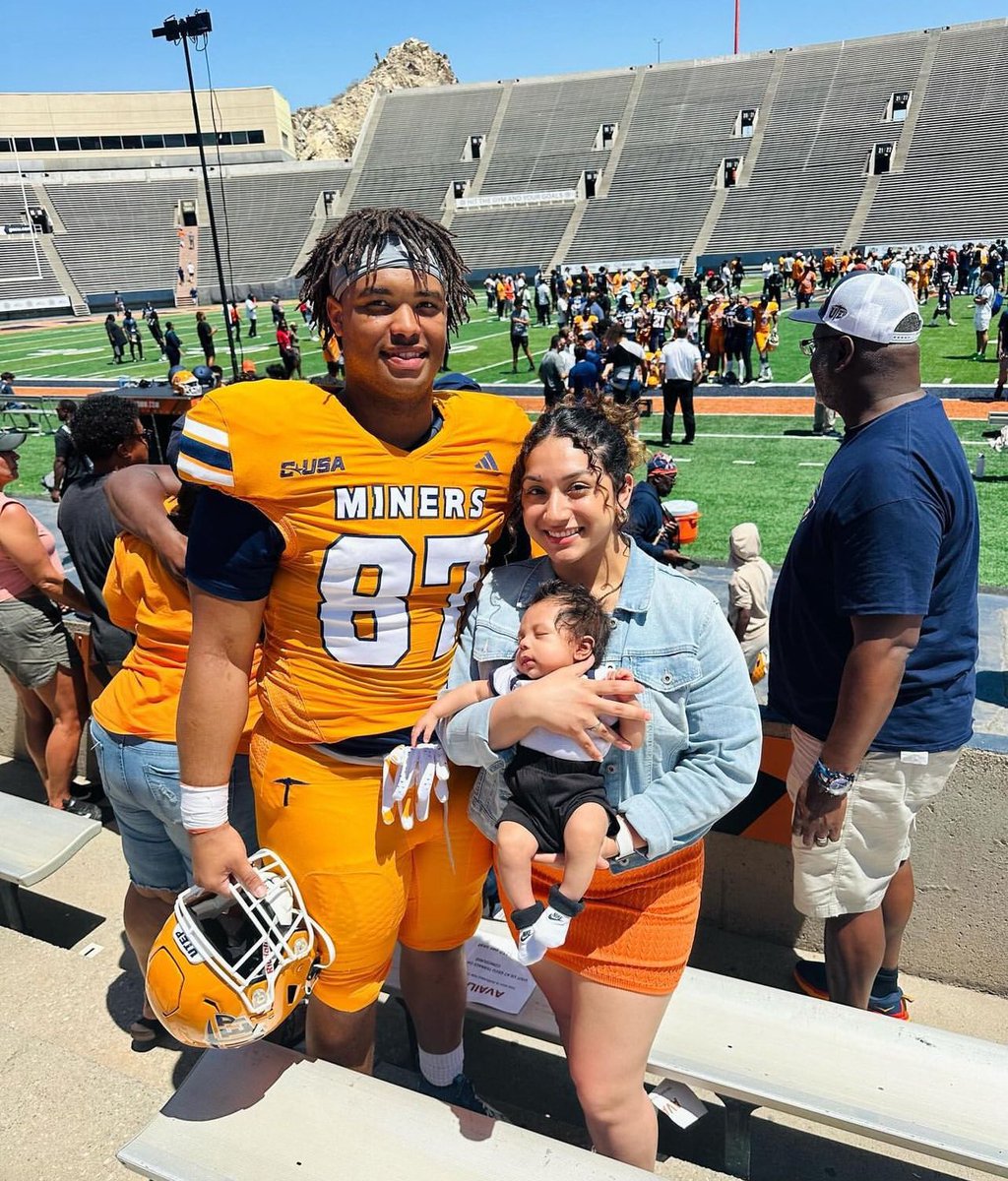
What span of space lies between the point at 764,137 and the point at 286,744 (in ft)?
167

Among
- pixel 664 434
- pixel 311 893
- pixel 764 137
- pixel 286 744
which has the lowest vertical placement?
pixel 664 434

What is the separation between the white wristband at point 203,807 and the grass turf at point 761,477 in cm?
579

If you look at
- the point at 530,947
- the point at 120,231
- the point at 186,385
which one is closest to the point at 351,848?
the point at 530,947

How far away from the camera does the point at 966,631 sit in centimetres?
237

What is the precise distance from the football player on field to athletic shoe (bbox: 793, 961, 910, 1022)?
1.52m

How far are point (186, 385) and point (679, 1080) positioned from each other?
5029 mm

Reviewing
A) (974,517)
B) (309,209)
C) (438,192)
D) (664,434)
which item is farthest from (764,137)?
(974,517)

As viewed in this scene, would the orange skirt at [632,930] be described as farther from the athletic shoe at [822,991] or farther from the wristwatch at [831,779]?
the athletic shoe at [822,991]

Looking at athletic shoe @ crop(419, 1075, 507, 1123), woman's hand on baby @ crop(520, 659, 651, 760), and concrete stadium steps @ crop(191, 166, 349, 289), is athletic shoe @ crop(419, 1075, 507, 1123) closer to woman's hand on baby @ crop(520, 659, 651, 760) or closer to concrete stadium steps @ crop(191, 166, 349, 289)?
woman's hand on baby @ crop(520, 659, 651, 760)

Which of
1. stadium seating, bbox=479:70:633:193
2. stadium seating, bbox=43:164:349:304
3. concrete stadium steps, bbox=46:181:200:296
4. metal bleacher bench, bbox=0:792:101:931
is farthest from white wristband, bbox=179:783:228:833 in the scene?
concrete stadium steps, bbox=46:181:200:296

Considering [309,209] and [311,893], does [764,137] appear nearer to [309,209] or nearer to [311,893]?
[309,209]

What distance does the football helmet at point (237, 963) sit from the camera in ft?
6.42

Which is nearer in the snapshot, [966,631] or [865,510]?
[865,510]

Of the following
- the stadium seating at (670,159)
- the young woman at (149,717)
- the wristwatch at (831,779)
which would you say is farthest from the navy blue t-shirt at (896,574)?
the stadium seating at (670,159)
